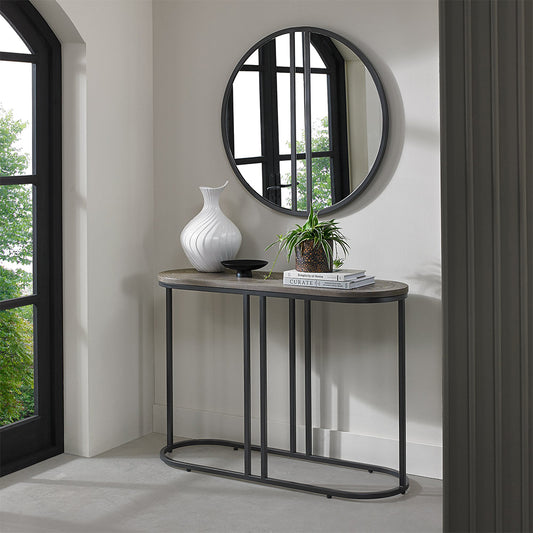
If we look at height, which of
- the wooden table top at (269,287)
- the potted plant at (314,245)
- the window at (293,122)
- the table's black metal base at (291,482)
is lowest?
the table's black metal base at (291,482)

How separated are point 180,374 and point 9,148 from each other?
1409 mm

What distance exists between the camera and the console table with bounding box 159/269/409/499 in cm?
277

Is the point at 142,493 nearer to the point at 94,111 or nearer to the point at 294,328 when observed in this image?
the point at 294,328

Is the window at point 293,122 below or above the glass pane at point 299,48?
below

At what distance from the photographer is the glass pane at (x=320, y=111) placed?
309 cm

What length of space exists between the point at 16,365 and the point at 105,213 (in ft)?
2.66

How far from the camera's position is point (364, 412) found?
315cm

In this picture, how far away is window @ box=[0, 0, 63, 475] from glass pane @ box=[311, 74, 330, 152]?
118cm

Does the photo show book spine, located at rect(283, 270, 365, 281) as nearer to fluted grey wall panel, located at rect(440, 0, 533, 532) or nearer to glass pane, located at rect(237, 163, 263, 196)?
glass pane, located at rect(237, 163, 263, 196)

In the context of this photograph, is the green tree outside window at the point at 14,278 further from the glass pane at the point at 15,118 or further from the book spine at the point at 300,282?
the book spine at the point at 300,282

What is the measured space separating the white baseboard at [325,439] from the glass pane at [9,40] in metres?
1.88

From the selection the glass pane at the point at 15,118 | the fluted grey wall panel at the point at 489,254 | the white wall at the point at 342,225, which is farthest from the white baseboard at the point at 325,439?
the fluted grey wall panel at the point at 489,254

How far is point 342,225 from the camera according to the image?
10.3ft

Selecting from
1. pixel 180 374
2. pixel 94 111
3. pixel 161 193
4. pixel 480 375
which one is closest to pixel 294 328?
pixel 180 374
